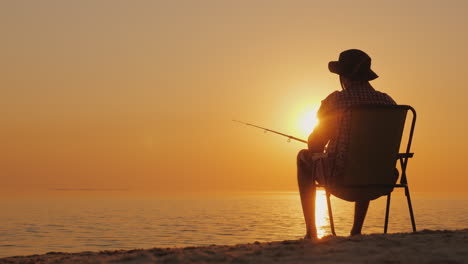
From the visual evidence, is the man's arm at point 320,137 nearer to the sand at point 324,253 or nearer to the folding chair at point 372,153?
the folding chair at point 372,153

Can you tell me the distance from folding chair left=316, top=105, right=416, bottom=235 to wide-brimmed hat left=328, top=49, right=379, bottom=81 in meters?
0.39

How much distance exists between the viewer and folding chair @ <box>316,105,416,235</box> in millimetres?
5836

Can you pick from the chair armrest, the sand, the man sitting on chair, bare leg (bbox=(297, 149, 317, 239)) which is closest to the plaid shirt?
the man sitting on chair

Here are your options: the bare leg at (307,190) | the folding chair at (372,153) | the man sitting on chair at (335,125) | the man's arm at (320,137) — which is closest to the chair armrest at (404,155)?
the folding chair at (372,153)

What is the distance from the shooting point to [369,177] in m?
5.97

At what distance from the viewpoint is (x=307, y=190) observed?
603 cm

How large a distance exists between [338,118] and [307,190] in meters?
0.72

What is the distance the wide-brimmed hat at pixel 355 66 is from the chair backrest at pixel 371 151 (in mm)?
386

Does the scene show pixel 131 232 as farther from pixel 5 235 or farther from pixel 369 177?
pixel 369 177

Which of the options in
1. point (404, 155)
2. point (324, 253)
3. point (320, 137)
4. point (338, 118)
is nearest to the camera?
point (324, 253)

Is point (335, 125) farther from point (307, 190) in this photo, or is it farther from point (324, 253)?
point (324, 253)

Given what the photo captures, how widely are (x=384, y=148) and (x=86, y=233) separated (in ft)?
64.2

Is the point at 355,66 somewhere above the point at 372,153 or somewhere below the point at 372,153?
above

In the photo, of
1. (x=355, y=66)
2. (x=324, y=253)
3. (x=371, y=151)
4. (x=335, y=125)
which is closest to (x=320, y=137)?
(x=335, y=125)
